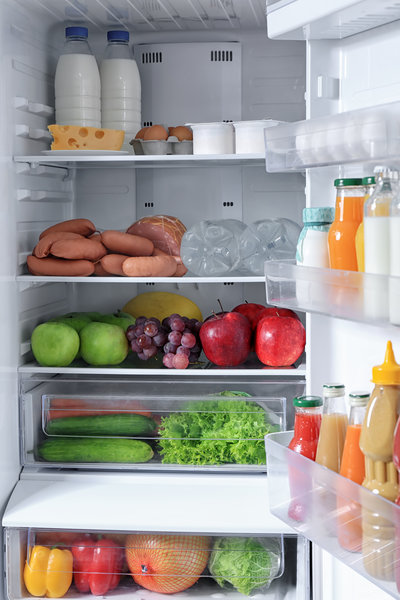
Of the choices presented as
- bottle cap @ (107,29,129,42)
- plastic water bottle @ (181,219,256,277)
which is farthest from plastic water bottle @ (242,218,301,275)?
bottle cap @ (107,29,129,42)

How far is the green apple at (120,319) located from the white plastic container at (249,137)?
591 mm

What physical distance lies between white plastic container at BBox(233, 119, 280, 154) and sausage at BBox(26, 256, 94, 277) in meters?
0.51

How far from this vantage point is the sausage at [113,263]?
2092 millimetres

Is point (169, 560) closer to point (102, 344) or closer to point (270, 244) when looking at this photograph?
point (102, 344)

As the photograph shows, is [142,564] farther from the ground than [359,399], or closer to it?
closer to it

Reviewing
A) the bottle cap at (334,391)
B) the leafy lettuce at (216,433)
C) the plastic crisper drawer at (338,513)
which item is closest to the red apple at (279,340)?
the leafy lettuce at (216,433)

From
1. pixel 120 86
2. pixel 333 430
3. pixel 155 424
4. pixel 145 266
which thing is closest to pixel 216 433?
pixel 155 424

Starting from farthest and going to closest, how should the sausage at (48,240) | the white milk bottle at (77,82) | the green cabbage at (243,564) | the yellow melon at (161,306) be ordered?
the yellow melon at (161,306) → the white milk bottle at (77,82) → the sausage at (48,240) → the green cabbage at (243,564)

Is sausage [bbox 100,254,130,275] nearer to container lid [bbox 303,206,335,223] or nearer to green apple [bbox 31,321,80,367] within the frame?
green apple [bbox 31,321,80,367]

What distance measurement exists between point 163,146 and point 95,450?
853mm

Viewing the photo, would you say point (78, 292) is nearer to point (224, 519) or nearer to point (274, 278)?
point (224, 519)

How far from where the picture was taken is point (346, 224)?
1135 mm

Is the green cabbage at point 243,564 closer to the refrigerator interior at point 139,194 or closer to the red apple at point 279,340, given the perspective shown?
the refrigerator interior at point 139,194

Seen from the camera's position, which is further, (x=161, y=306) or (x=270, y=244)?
(x=161, y=306)
